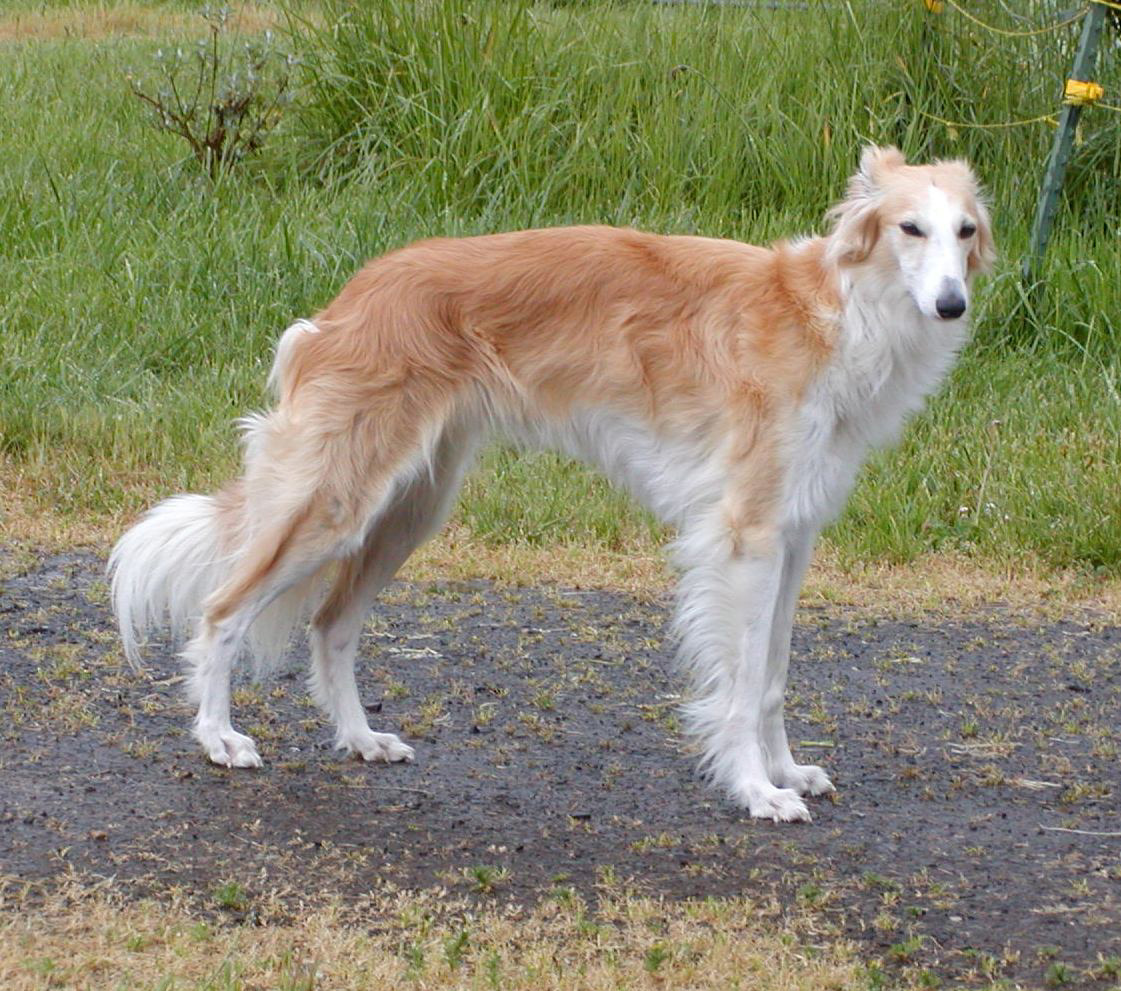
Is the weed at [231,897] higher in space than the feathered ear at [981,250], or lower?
lower

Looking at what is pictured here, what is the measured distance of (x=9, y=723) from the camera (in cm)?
478

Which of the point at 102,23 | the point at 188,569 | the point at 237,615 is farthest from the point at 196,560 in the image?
the point at 102,23

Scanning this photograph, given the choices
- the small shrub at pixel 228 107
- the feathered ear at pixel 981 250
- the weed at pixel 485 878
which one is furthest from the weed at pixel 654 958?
the small shrub at pixel 228 107

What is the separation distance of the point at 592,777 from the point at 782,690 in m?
0.60

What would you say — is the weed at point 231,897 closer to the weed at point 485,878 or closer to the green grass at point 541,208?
the weed at point 485,878

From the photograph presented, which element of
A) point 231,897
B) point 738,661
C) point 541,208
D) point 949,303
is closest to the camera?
point 231,897

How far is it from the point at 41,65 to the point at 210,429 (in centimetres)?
713

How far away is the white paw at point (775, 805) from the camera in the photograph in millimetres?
4441

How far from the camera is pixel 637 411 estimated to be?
187 inches

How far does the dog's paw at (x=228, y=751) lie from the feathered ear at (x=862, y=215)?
2152 millimetres

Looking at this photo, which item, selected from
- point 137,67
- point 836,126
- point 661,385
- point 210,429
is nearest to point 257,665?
point 661,385

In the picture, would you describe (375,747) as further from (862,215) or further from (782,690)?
(862,215)

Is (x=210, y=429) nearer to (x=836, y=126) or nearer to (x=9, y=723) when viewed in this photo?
(x=9, y=723)

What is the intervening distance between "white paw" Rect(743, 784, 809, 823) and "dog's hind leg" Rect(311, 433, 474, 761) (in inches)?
39.9
